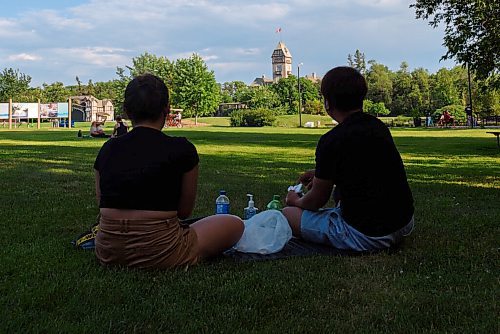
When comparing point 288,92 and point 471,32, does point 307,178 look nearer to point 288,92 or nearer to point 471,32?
point 471,32

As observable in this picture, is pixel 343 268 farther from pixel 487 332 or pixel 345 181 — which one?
pixel 487 332

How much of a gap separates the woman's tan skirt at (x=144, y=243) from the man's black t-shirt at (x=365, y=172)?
1.24 m

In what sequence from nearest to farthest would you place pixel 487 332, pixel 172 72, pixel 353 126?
1. pixel 487 332
2. pixel 353 126
3. pixel 172 72

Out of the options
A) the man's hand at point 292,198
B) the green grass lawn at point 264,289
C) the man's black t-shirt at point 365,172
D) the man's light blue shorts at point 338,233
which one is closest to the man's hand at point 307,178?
the man's hand at point 292,198

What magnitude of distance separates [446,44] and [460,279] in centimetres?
1707

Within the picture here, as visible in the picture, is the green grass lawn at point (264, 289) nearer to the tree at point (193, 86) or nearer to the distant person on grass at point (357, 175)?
the distant person on grass at point (357, 175)

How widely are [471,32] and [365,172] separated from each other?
52.7 ft

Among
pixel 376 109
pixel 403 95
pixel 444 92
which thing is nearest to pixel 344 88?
pixel 444 92

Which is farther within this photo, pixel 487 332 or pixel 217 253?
pixel 217 253

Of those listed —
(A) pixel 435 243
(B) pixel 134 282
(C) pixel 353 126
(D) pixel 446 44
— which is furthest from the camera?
(D) pixel 446 44

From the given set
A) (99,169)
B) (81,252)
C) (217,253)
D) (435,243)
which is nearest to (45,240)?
(81,252)

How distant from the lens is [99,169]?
3857 millimetres

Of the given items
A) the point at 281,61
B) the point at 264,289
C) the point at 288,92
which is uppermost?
the point at 281,61

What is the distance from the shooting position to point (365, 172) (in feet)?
13.7
